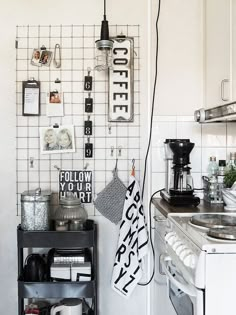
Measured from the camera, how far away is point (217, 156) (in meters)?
2.24

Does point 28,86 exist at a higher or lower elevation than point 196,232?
higher

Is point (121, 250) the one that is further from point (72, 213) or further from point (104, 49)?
point (104, 49)

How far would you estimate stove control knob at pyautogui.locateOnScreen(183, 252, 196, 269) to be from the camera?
1.16 m

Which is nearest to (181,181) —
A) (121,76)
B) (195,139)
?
(195,139)

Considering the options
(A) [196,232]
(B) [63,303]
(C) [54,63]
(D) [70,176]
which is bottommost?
(B) [63,303]

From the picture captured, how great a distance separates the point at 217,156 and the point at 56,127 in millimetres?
983

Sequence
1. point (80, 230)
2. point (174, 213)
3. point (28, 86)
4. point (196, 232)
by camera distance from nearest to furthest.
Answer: point (196, 232)
point (174, 213)
point (80, 230)
point (28, 86)

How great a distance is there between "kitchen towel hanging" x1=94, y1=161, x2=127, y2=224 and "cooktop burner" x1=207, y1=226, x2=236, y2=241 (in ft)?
3.17

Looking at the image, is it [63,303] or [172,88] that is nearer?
[63,303]

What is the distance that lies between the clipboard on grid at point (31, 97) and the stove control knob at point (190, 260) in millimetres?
1381

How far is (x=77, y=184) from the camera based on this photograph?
7.40ft

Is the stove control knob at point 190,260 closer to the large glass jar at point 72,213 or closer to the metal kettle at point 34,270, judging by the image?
the large glass jar at point 72,213

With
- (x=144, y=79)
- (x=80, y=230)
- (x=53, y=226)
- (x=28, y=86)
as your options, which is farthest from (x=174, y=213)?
(x=28, y=86)

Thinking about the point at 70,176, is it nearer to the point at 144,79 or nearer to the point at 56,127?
the point at 56,127
